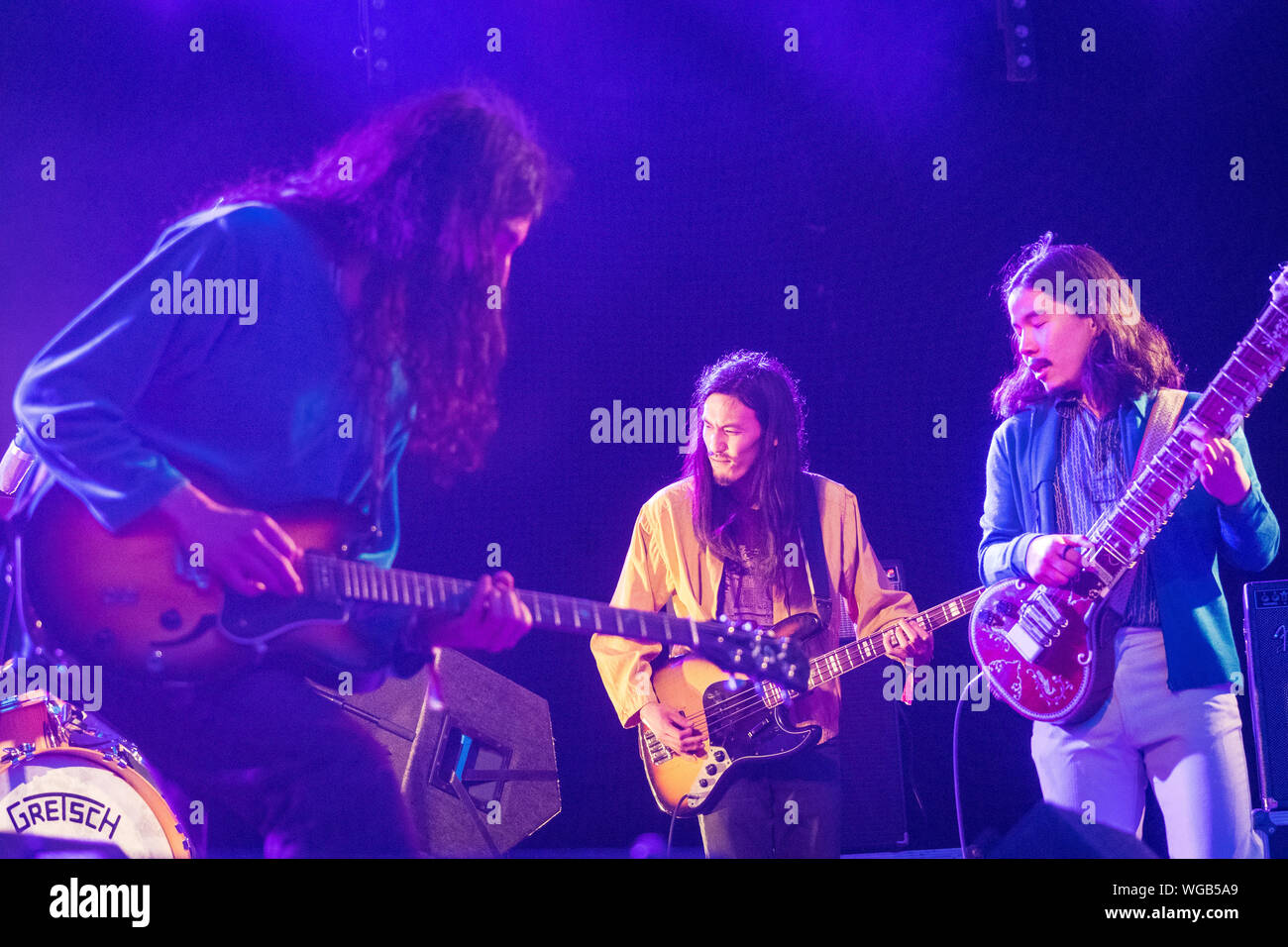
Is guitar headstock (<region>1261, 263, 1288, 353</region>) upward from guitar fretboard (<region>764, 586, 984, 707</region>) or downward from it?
upward

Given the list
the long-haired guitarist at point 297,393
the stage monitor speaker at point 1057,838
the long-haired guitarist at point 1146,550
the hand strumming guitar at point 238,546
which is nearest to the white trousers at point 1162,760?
the long-haired guitarist at point 1146,550

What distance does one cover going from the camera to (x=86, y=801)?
263cm

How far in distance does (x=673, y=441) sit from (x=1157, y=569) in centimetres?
132

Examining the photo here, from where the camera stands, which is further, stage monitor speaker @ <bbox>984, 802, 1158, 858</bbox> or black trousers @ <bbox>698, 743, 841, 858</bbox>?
black trousers @ <bbox>698, 743, 841, 858</bbox>

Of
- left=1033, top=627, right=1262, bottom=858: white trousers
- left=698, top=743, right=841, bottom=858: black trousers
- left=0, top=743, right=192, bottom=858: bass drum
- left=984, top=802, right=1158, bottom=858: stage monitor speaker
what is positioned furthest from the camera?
left=698, top=743, right=841, bottom=858: black trousers

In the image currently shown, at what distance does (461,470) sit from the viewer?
305 cm

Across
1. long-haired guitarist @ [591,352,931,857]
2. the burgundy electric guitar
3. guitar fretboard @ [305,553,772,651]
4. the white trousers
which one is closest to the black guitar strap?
long-haired guitarist @ [591,352,931,857]

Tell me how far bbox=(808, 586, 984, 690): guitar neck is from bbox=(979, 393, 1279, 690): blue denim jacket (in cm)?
10

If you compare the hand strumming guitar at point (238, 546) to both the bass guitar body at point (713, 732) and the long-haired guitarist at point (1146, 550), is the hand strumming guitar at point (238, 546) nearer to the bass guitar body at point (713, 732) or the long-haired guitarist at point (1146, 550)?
the bass guitar body at point (713, 732)

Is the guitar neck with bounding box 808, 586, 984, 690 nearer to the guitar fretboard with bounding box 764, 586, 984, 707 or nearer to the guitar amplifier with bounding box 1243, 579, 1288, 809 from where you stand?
the guitar fretboard with bounding box 764, 586, 984, 707

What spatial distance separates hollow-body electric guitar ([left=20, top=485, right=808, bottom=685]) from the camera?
263cm

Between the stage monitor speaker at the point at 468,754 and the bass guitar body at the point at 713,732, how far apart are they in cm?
35

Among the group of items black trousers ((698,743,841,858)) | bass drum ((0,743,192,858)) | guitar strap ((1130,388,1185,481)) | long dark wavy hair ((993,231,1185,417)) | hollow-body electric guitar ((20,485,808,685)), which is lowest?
black trousers ((698,743,841,858))
